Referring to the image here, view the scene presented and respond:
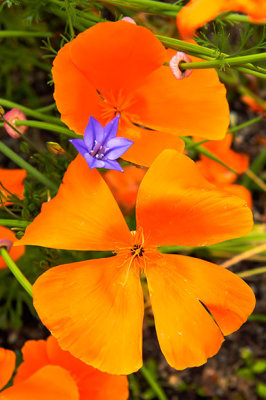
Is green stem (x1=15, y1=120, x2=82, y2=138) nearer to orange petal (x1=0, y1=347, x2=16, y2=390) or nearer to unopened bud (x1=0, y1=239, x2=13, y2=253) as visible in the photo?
unopened bud (x1=0, y1=239, x2=13, y2=253)

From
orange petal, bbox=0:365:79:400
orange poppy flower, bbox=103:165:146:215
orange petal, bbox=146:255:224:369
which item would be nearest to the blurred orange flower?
orange poppy flower, bbox=103:165:146:215

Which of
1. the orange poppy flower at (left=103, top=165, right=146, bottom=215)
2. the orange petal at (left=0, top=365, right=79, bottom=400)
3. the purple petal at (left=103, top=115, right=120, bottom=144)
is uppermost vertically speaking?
the purple petal at (left=103, top=115, right=120, bottom=144)

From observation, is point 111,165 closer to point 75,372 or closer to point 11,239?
point 11,239

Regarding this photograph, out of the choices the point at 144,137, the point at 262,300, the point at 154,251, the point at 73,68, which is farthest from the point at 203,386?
the point at 73,68

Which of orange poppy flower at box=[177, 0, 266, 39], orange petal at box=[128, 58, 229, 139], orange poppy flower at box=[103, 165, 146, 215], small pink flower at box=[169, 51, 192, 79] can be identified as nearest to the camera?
orange poppy flower at box=[177, 0, 266, 39]

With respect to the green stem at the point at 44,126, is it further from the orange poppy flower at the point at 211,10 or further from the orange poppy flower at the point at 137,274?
the orange poppy flower at the point at 211,10

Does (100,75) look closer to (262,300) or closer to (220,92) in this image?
(220,92)
